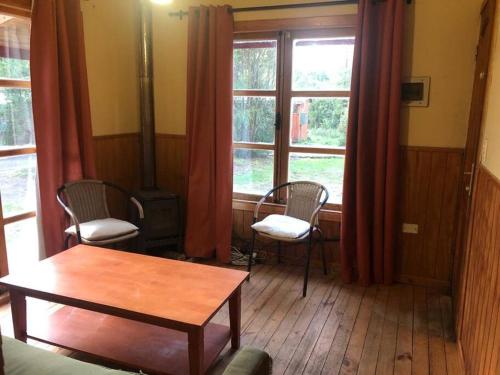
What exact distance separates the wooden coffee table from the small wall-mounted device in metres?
1.74

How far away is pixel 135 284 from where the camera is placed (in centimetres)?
205

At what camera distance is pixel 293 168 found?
344 cm

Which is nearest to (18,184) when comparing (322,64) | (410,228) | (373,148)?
(322,64)

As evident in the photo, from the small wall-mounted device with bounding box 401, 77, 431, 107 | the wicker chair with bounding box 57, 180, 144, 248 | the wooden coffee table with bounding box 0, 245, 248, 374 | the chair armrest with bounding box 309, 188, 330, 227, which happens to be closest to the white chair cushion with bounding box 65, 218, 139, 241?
the wicker chair with bounding box 57, 180, 144, 248

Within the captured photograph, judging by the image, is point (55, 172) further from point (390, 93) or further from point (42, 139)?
point (390, 93)

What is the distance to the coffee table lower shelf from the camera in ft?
6.40

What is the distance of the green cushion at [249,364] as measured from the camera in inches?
46.5

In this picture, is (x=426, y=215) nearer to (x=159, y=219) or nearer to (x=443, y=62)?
(x=443, y=62)

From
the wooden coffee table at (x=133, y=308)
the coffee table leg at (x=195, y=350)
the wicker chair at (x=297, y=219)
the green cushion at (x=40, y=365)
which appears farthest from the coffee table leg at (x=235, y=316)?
the green cushion at (x=40, y=365)

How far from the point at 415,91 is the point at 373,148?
0.48 meters

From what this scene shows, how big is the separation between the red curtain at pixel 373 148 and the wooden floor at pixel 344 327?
0.81 ft

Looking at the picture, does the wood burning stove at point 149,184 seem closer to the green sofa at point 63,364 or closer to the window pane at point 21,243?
the window pane at point 21,243

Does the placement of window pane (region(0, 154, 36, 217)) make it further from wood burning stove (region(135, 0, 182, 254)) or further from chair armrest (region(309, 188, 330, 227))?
chair armrest (region(309, 188, 330, 227))

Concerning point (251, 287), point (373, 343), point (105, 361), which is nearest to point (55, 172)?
point (105, 361)
